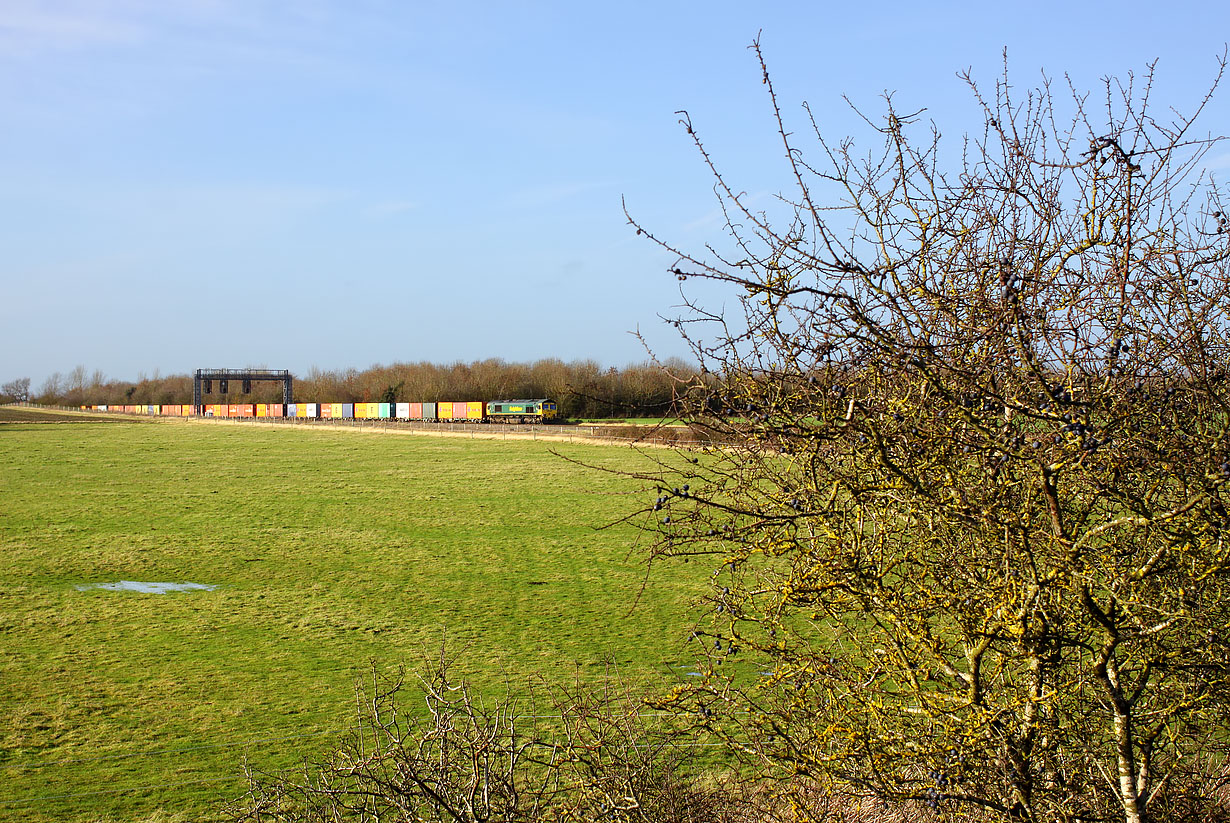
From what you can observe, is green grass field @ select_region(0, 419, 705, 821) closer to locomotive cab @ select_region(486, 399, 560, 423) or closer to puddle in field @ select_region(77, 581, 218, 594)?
puddle in field @ select_region(77, 581, 218, 594)

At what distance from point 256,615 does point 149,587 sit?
3239mm

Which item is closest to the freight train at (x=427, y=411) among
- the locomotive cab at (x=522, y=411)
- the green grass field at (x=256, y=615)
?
the locomotive cab at (x=522, y=411)

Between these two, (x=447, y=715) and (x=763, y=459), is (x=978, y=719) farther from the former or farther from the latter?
(x=447, y=715)

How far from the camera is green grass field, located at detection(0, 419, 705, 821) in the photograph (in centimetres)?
924

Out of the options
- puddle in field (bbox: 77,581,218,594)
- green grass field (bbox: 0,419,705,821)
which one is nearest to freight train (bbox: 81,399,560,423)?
green grass field (bbox: 0,419,705,821)

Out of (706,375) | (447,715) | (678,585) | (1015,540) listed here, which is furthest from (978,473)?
(678,585)

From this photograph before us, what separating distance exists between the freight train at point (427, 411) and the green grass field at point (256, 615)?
47100 mm

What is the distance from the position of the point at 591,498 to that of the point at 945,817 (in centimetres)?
2605

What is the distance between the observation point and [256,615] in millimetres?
15180

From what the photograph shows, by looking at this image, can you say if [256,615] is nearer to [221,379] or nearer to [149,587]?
[149,587]

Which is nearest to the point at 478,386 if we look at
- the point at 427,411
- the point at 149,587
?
the point at 427,411

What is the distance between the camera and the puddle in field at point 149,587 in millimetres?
16906

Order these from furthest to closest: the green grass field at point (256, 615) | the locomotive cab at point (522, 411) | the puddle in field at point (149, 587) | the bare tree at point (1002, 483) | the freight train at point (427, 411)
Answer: the freight train at point (427, 411) → the locomotive cab at point (522, 411) → the puddle in field at point (149, 587) → the green grass field at point (256, 615) → the bare tree at point (1002, 483)

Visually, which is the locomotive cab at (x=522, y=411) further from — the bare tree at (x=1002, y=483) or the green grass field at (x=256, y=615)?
the bare tree at (x=1002, y=483)
